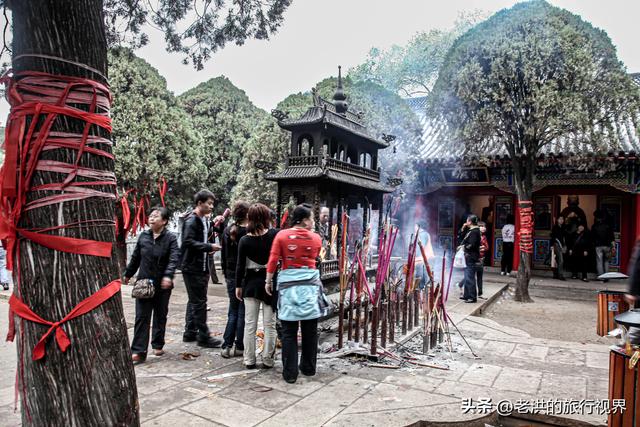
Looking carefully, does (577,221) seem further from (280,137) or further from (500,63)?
(280,137)

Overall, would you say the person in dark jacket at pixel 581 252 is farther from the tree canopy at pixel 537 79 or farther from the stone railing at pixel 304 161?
the stone railing at pixel 304 161

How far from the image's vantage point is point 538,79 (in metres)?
8.82

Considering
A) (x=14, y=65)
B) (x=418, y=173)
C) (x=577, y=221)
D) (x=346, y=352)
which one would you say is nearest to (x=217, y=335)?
(x=346, y=352)

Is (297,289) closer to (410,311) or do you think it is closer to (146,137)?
(410,311)

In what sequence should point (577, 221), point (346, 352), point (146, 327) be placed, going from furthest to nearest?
point (577, 221)
point (346, 352)
point (146, 327)

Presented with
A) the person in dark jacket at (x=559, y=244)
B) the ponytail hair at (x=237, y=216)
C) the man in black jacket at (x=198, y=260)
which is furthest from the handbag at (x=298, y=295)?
the person in dark jacket at (x=559, y=244)

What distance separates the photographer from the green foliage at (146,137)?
1262cm

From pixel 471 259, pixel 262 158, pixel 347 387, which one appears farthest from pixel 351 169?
pixel 262 158

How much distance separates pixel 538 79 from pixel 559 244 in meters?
6.95

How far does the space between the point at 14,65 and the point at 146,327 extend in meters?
3.22

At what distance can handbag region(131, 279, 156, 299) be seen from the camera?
461 centimetres

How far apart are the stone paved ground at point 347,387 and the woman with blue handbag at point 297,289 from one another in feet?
0.87

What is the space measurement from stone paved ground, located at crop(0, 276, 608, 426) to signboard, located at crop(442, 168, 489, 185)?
31.4 feet

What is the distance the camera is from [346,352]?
4965 millimetres
